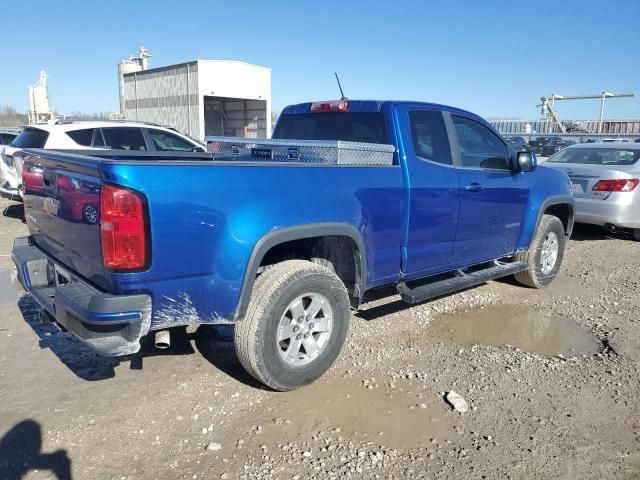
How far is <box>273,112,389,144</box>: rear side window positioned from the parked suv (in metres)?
3.52

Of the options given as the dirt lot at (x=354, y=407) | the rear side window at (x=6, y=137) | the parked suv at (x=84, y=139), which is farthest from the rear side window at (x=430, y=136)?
the rear side window at (x=6, y=137)

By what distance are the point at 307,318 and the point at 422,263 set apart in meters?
1.28

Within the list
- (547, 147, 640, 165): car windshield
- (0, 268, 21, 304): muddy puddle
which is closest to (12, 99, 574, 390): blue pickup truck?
(0, 268, 21, 304): muddy puddle

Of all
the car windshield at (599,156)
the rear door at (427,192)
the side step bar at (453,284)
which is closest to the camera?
the rear door at (427,192)

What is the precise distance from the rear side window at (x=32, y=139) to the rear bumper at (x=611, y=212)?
28.0 feet

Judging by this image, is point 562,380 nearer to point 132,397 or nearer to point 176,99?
point 132,397

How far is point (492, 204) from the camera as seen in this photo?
15.9 ft

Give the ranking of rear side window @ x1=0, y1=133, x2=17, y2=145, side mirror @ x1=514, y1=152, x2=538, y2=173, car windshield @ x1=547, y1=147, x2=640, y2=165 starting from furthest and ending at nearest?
rear side window @ x1=0, y1=133, x2=17, y2=145 < car windshield @ x1=547, y1=147, x2=640, y2=165 < side mirror @ x1=514, y1=152, x2=538, y2=173

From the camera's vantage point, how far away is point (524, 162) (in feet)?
16.5

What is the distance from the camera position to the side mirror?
5.03m

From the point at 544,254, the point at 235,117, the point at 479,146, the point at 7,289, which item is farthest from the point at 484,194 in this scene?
the point at 235,117

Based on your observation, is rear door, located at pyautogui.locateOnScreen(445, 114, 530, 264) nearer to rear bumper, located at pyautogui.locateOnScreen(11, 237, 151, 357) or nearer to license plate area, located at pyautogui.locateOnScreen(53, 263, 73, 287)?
rear bumper, located at pyautogui.locateOnScreen(11, 237, 151, 357)

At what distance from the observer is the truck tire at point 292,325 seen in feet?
10.4

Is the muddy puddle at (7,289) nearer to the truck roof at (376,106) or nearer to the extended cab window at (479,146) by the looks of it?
the truck roof at (376,106)
